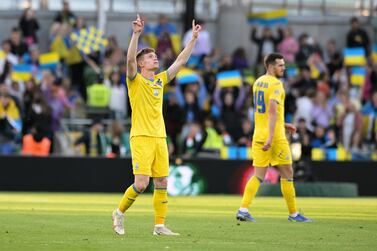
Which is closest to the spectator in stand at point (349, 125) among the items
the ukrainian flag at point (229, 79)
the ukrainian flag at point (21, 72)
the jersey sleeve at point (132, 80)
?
the ukrainian flag at point (229, 79)

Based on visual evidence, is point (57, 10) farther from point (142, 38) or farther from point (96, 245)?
point (96, 245)

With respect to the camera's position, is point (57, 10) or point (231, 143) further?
point (57, 10)

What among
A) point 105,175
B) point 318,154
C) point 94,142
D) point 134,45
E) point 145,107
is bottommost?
point 105,175

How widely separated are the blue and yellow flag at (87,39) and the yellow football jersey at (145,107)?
16.1m

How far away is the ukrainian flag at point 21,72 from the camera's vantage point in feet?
93.2

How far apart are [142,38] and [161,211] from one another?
59.8 feet

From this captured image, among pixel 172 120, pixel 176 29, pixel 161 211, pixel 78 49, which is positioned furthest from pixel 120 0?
pixel 161 211

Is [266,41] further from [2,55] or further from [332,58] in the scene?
[2,55]

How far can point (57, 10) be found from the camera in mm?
33094

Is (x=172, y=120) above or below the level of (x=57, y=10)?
below

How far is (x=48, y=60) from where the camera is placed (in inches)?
1150

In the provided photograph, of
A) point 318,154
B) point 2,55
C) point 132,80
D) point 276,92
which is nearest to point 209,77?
point 318,154

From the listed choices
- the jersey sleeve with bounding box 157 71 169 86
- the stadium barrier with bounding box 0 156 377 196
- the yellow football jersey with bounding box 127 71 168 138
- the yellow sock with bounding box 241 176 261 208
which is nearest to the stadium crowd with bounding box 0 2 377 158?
the stadium barrier with bounding box 0 156 377 196

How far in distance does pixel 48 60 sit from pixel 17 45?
3.03 ft
